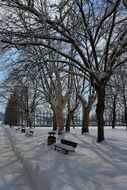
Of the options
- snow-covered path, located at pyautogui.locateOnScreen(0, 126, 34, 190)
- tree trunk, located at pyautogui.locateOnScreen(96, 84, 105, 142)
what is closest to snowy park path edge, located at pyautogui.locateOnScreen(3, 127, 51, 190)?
snow-covered path, located at pyautogui.locateOnScreen(0, 126, 34, 190)

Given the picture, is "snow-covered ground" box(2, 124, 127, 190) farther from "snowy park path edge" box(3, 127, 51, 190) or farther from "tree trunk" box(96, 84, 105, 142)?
"tree trunk" box(96, 84, 105, 142)

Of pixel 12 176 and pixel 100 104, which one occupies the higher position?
pixel 100 104

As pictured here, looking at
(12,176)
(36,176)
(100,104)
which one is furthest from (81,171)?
(100,104)

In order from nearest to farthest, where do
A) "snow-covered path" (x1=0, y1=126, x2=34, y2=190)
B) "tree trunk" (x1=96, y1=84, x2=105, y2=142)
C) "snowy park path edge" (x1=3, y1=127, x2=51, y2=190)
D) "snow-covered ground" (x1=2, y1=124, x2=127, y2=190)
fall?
1. "snow-covered ground" (x1=2, y1=124, x2=127, y2=190)
2. "snowy park path edge" (x1=3, y1=127, x2=51, y2=190)
3. "snow-covered path" (x1=0, y1=126, x2=34, y2=190)
4. "tree trunk" (x1=96, y1=84, x2=105, y2=142)

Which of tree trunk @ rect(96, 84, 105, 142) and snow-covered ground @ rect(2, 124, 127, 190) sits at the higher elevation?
tree trunk @ rect(96, 84, 105, 142)

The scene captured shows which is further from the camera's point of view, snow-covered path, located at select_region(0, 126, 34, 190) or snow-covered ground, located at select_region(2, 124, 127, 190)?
snow-covered path, located at select_region(0, 126, 34, 190)

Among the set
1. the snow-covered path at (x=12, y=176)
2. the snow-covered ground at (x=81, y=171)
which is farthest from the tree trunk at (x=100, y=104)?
the snow-covered path at (x=12, y=176)

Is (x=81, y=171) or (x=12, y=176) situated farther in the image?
(x=12, y=176)

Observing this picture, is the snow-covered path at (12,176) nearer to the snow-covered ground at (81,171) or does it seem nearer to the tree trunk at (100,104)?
the snow-covered ground at (81,171)

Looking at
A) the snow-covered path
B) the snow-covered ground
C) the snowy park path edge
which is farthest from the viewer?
the snow-covered path

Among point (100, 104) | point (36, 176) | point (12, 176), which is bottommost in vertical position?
point (12, 176)

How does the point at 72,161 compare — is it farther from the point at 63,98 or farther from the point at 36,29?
the point at 63,98

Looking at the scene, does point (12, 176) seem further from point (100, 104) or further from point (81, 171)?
point (100, 104)

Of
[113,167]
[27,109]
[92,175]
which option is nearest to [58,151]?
[113,167]
